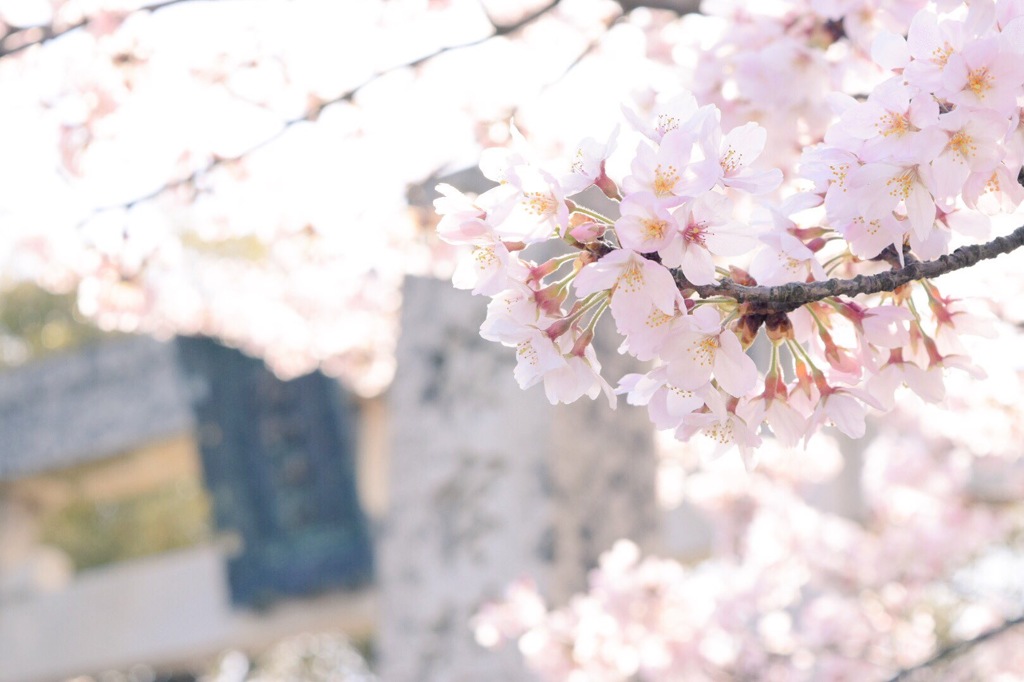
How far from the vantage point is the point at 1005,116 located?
76cm

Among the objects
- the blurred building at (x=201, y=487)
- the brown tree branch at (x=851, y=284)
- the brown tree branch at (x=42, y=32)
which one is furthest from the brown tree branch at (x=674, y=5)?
the blurred building at (x=201, y=487)

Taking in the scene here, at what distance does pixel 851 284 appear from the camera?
2.53 feet

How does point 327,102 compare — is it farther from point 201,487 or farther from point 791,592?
point 201,487

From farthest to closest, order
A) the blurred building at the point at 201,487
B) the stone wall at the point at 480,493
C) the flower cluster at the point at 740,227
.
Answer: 1. the blurred building at the point at 201,487
2. the stone wall at the point at 480,493
3. the flower cluster at the point at 740,227

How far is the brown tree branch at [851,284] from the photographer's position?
764mm

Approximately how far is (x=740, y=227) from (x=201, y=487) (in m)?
5.65

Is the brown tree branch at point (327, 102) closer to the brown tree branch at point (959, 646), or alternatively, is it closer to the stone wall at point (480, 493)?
the stone wall at point (480, 493)

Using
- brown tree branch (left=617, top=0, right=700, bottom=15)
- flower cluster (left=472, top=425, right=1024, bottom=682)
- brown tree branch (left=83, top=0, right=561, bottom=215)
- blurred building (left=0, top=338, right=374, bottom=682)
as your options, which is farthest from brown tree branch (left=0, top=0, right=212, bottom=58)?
blurred building (left=0, top=338, right=374, bottom=682)

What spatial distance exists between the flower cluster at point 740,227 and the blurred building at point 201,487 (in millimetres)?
3257

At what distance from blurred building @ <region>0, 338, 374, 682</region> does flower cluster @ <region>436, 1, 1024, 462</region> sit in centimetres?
326

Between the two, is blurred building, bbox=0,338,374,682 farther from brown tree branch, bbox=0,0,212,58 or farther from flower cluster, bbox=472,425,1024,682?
brown tree branch, bbox=0,0,212,58

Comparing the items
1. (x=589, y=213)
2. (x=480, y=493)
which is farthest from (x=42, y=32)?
(x=589, y=213)

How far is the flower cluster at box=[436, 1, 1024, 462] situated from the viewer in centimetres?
75

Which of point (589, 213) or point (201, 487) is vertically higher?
point (589, 213)
